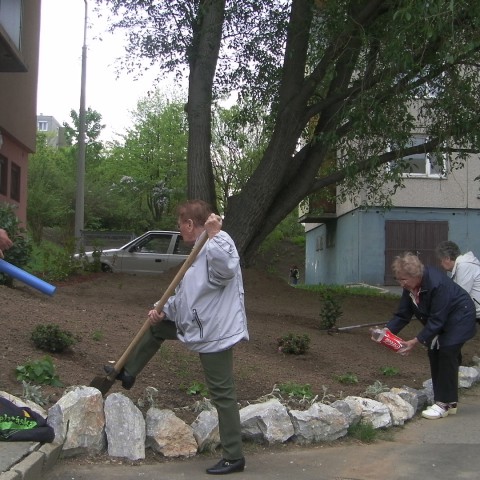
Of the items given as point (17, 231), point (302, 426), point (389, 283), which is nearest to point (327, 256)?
point (389, 283)

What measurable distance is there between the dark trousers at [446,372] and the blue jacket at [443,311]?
0.07 m

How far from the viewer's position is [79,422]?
4609mm

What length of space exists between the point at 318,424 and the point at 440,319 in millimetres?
1604

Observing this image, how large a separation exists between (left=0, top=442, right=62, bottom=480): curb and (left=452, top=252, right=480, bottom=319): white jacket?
4471 millimetres

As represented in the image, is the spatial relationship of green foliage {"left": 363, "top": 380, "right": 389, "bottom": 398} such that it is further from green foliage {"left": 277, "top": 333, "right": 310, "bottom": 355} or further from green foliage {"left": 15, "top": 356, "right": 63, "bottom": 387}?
green foliage {"left": 15, "top": 356, "right": 63, "bottom": 387}

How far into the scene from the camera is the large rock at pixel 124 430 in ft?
15.4

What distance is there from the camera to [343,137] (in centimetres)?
1198

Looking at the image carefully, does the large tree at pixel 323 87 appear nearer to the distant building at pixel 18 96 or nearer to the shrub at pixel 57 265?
the shrub at pixel 57 265

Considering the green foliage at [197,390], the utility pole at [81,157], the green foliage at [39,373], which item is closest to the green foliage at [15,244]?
the green foliage at [39,373]

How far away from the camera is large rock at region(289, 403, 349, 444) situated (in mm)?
5355

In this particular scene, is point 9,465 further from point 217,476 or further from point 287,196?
point 287,196

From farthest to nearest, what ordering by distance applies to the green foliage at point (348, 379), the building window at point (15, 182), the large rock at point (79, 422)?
1. the building window at point (15, 182)
2. the green foliage at point (348, 379)
3. the large rock at point (79, 422)

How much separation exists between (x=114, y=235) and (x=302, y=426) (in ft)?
63.2

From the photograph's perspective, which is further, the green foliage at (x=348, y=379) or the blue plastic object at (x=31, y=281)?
the green foliage at (x=348, y=379)
